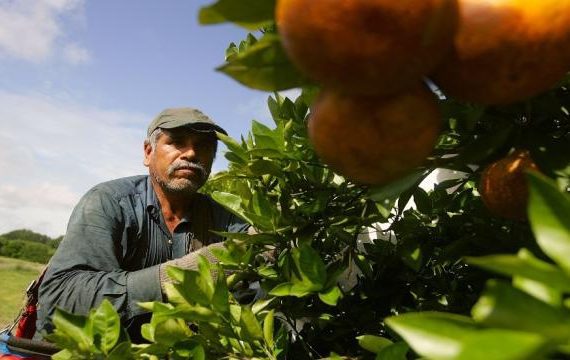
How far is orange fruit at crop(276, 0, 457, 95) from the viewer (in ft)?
1.26

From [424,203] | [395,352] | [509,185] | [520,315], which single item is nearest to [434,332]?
[520,315]

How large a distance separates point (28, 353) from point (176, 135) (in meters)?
1.21

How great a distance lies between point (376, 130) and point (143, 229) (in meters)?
2.08

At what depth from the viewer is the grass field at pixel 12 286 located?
39.2 ft

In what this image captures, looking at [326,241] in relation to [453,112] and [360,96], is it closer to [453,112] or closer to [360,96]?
[453,112]

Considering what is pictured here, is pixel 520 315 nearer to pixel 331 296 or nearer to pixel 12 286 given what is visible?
pixel 331 296

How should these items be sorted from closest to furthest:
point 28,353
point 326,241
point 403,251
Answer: point 403,251 < point 326,241 < point 28,353

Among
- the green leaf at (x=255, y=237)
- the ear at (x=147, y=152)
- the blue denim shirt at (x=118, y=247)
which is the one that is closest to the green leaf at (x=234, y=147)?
the green leaf at (x=255, y=237)

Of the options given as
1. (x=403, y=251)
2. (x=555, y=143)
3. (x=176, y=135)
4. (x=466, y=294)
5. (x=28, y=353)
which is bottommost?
(x=28, y=353)

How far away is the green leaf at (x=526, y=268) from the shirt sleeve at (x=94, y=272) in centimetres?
163

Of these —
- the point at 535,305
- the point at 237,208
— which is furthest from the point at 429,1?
the point at 237,208

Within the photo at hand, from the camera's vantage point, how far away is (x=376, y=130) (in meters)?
0.45

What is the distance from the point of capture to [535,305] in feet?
1.28

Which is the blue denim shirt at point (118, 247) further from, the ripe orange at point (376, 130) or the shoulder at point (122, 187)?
the ripe orange at point (376, 130)
